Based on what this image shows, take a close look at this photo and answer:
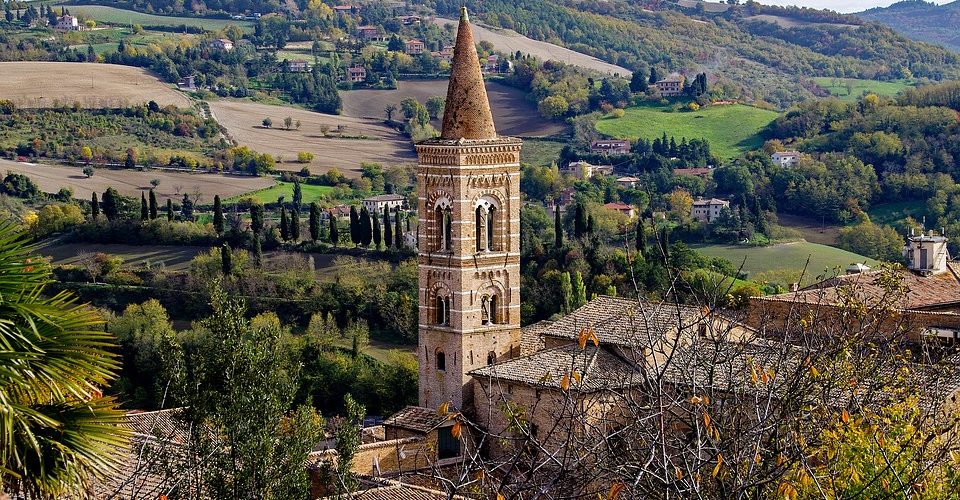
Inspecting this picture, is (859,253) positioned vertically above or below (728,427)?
below

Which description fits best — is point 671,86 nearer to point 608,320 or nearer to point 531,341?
point 531,341

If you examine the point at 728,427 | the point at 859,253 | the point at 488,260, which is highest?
the point at 728,427

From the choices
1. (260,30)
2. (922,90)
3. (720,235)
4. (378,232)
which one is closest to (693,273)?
(378,232)

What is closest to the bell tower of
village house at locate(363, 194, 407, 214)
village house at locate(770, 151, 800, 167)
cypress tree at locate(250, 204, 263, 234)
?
cypress tree at locate(250, 204, 263, 234)

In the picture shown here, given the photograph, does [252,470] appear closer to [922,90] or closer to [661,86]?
[922,90]

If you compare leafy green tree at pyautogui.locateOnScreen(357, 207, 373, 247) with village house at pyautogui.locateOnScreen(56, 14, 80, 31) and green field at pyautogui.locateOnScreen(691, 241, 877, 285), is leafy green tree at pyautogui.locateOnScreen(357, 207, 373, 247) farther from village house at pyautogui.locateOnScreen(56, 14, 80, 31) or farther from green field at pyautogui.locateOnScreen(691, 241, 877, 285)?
village house at pyautogui.locateOnScreen(56, 14, 80, 31)

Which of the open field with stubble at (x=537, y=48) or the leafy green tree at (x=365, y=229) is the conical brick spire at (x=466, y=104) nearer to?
the leafy green tree at (x=365, y=229)

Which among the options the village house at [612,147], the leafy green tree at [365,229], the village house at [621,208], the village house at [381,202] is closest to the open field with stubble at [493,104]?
the village house at [612,147]
